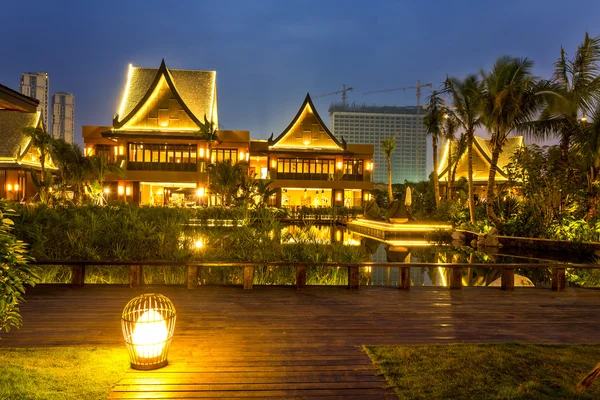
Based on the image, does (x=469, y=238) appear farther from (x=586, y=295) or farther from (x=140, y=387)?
(x=140, y=387)

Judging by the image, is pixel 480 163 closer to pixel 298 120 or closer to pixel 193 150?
pixel 298 120

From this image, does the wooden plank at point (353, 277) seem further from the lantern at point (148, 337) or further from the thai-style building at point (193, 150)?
the thai-style building at point (193, 150)

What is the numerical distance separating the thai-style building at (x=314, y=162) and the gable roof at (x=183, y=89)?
5.36 m

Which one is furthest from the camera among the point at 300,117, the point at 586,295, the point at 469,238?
the point at 300,117

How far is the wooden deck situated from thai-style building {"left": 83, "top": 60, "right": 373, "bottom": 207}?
72.8 ft

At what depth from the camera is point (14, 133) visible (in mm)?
31109

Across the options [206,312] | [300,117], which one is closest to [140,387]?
[206,312]

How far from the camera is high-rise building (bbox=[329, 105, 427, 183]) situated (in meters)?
145

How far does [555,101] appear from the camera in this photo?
52.7 ft

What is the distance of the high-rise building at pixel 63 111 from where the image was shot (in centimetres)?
14989

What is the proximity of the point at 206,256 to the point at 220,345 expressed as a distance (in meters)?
4.48

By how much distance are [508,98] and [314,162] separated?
2274cm

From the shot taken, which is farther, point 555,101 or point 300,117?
point 300,117

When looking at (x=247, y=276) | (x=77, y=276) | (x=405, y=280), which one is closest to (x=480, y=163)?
(x=405, y=280)
